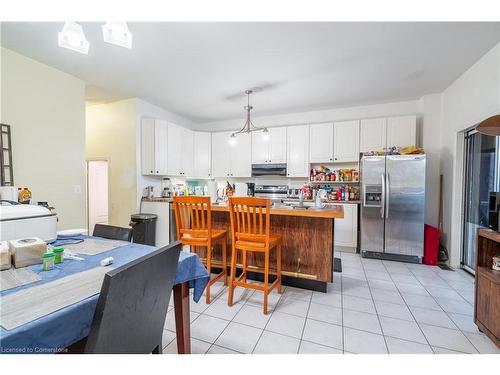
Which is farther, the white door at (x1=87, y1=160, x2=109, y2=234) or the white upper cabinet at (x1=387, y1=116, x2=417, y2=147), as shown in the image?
the white door at (x1=87, y1=160, x2=109, y2=234)

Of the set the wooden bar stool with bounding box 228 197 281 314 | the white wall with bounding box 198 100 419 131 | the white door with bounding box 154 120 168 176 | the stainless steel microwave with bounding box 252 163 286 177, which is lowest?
the wooden bar stool with bounding box 228 197 281 314

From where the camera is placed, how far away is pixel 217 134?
203 inches

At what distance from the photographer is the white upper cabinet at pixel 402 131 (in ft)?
12.5

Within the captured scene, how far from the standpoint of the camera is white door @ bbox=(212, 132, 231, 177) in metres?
5.08

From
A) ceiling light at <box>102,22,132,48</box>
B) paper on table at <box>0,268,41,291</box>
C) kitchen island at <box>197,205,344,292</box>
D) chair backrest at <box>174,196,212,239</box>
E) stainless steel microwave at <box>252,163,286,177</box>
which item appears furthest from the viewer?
stainless steel microwave at <box>252,163,286,177</box>

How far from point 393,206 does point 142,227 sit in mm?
4077

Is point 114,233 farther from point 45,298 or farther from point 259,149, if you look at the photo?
point 259,149

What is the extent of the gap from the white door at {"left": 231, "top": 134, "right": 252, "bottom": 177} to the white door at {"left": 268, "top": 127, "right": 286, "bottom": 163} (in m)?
0.49

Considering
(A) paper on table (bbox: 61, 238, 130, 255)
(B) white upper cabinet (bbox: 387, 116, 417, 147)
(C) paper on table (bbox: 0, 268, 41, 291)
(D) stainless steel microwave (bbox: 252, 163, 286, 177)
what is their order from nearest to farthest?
1. (C) paper on table (bbox: 0, 268, 41, 291)
2. (A) paper on table (bbox: 61, 238, 130, 255)
3. (B) white upper cabinet (bbox: 387, 116, 417, 147)
4. (D) stainless steel microwave (bbox: 252, 163, 286, 177)

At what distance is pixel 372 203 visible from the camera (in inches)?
143


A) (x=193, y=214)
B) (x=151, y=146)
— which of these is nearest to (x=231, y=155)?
(x=151, y=146)

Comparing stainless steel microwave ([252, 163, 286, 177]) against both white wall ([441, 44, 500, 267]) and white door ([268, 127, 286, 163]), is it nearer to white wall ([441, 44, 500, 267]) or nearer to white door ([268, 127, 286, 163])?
white door ([268, 127, 286, 163])

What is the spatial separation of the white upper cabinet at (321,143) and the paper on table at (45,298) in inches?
160

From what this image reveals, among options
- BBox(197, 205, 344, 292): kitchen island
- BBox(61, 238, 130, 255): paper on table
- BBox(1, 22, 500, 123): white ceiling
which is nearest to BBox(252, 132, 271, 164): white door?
BBox(1, 22, 500, 123): white ceiling
